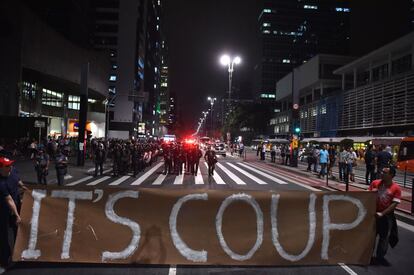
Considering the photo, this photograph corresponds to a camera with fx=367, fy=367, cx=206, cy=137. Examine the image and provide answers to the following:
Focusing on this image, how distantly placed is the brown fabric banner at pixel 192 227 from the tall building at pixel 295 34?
495ft

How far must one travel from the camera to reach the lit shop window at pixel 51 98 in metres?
48.1

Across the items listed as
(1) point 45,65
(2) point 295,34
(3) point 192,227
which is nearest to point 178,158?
(3) point 192,227

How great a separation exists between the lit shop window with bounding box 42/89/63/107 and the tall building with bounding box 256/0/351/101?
111m

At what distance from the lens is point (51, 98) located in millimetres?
49719

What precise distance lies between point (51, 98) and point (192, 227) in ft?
160

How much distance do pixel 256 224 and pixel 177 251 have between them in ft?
4.48

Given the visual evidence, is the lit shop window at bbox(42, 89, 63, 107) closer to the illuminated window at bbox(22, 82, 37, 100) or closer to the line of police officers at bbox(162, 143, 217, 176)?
the illuminated window at bbox(22, 82, 37, 100)

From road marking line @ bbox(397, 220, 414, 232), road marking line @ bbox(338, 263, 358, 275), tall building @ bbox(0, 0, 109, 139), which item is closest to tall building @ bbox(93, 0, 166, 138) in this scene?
tall building @ bbox(0, 0, 109, 139)

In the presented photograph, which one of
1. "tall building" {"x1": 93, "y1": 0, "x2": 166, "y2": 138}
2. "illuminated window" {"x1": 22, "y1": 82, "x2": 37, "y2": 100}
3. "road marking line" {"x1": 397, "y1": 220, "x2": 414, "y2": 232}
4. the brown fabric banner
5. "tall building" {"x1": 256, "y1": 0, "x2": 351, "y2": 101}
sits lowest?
"road marking line" {"x1": 397, "y1": 220, "x2": 414, "y2": 232}

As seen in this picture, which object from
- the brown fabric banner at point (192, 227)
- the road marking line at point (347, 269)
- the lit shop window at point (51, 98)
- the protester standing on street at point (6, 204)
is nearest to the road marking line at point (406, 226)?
the brown fabric banner at point (192, 227)

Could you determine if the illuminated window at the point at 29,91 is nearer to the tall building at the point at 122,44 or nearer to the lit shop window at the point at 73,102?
the lit shop window at the point at 73,102

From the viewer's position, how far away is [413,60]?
46406 millimetres

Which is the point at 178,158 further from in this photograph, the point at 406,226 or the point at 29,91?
the point at 29,91

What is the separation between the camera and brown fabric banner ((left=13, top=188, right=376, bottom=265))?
586 centimetres
